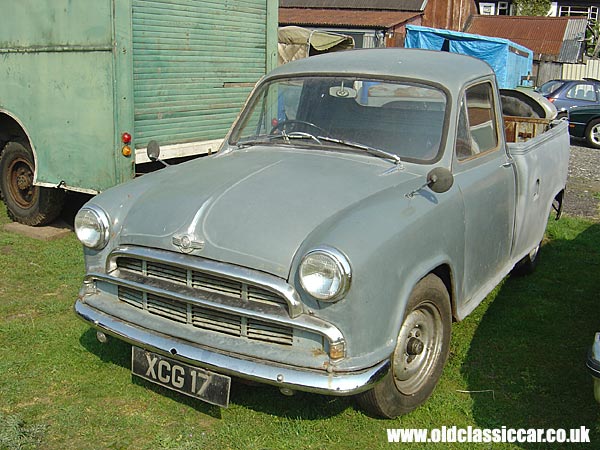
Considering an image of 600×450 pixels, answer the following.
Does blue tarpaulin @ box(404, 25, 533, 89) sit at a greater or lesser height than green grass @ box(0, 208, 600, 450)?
greater

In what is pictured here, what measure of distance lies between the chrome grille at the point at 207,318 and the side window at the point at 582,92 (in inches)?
579

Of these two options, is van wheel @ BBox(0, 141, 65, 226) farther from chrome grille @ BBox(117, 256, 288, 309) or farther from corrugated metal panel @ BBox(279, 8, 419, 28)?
corrugated metal panel @ BBox(279, 8, 419, 28)

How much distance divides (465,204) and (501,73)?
17.1 metres

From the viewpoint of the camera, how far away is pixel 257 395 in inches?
145

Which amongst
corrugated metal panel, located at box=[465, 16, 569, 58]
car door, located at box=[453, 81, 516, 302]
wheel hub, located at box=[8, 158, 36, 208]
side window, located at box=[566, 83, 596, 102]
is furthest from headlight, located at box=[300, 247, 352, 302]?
corrugated metal panel, located at box=[465, 16, 569, 58]

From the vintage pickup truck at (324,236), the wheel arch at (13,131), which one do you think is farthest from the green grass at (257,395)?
the wheel arch at (13,131)

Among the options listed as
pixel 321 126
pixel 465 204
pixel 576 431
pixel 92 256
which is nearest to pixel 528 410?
pixel 576 431

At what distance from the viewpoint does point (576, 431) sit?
133 inches

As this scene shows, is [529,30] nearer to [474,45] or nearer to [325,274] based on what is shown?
[474,45]

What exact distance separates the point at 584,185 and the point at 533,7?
92.5ft

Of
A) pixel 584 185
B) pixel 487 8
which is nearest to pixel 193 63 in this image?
pixel 584 185

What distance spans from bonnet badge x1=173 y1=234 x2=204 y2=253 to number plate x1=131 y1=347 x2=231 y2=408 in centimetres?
54

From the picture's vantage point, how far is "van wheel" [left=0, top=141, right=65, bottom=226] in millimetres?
6801

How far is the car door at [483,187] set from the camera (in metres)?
3.93
